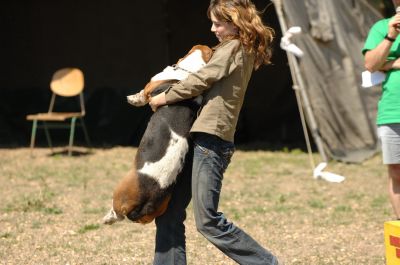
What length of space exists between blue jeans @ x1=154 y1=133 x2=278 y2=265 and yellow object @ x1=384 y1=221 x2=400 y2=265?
487 millimetres

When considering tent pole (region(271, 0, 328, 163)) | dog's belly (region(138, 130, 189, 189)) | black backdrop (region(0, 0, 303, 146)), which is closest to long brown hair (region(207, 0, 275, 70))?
dog's belly (region(138, 130, 189, 189))

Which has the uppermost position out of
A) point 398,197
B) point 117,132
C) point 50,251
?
point 398,197

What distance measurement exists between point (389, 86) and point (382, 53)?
182 mm

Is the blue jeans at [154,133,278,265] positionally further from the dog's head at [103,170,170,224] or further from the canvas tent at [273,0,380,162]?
the canvas tent at [273,0,380,162]

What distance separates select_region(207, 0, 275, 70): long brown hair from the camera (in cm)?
327

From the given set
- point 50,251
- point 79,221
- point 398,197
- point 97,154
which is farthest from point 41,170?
point 398,197

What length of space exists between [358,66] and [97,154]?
2.99 metres

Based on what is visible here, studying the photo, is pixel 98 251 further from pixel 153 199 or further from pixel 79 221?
pixel 153 199

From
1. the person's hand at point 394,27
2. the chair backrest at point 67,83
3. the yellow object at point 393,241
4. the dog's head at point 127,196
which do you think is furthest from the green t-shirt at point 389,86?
the chair backrest at point 67,83

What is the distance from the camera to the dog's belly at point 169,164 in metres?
3.33

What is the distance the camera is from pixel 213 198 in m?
3.31

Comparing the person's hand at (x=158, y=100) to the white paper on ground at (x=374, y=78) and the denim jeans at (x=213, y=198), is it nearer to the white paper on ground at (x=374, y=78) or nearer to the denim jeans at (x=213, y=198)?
the denim jeans at (x=213, y=198)

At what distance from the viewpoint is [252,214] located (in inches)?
222

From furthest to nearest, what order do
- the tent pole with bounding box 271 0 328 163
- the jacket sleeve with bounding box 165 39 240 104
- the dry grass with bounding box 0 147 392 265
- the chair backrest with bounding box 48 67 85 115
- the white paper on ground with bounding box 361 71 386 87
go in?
the chair backrest with bounding box 48 67 85 115, the tent pole with bounding box 271 0 328 163, the dry grass with bounding box 0 147 392 265, the white paper on ground with bounding box 361 71 386 87, the jacket sleeve with bounding box 165 39 240 104
